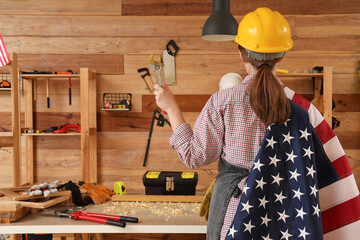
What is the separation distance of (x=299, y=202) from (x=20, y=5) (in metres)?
3.30

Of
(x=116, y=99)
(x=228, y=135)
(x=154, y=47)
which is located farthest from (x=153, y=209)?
(x=154, y=47)

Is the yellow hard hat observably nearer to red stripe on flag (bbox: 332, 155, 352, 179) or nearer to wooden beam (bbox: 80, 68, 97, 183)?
red stripe on flag (bbox: 332, 155, 352, 179)

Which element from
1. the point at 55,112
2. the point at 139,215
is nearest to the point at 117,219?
the point at 139,215

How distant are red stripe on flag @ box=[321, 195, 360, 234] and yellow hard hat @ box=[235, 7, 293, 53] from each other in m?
0.60

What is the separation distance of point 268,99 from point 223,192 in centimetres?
37

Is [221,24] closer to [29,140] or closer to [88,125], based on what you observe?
[88,125]

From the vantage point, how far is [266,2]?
3293 mm

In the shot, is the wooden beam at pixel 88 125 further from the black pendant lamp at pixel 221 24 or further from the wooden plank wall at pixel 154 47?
the black pendant lamp at pixel 221 24

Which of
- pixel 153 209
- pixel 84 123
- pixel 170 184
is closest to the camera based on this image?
pixel 153 209

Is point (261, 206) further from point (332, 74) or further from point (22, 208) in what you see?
point (332, 74)

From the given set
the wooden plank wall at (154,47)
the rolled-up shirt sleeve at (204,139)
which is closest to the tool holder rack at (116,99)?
the wooden plank wall at (154,47)

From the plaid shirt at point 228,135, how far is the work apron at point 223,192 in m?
0.02

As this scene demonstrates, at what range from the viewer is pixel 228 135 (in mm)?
1141

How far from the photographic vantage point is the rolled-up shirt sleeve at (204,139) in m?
1.15
